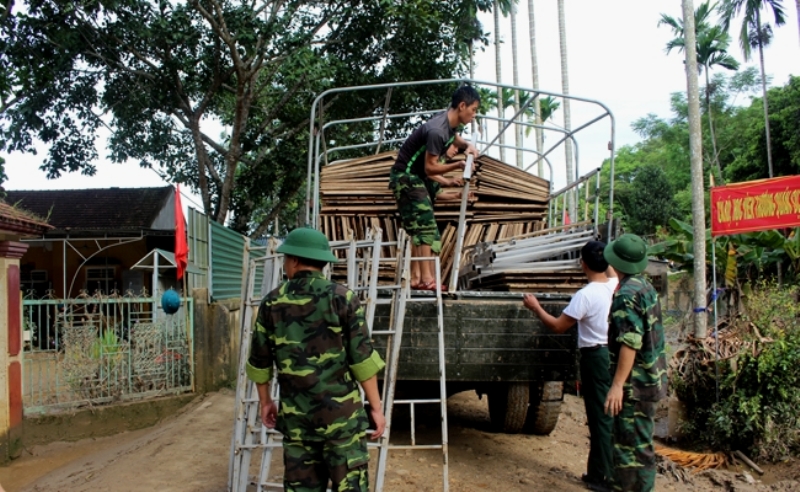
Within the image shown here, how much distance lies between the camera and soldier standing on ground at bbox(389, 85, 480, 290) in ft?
16.2

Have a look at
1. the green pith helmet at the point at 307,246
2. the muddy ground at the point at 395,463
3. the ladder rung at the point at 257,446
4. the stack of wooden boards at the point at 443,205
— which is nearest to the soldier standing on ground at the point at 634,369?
the muddy ground at the point at 395,463

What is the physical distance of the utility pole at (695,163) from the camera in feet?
36.8

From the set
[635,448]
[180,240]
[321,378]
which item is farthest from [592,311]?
[180,240]

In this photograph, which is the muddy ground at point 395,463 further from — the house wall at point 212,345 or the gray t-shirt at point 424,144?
the gray t-shirt at point 424,144

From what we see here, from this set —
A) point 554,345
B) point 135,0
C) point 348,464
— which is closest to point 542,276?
point 554,345

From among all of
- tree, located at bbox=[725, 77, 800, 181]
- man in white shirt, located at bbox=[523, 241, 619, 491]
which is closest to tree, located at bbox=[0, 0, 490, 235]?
man in white shirt, located at bbox=[523, 241, 619, 491]

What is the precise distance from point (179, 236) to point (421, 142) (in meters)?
4.34

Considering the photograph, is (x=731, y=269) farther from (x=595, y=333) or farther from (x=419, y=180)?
(x=419, y=180)

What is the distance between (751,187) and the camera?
720 cm

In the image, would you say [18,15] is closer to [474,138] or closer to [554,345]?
[474,138]

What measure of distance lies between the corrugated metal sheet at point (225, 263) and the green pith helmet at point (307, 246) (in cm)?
589

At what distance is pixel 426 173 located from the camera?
5047 mm

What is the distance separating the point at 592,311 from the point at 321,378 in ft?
7.28

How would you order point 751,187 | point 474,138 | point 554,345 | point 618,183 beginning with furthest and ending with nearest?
point 618,183
point 751,187
point 474,138
point 554,345
